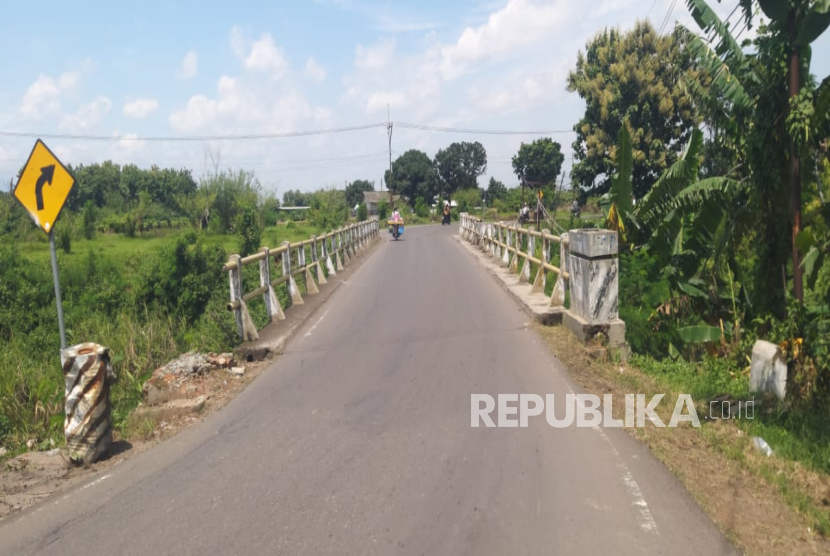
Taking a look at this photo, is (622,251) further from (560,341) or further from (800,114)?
(800,114)

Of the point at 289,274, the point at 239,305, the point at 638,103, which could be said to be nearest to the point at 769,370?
the point at 239,305

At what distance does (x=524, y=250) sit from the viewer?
20.2 meters

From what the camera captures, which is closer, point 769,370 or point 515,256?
point 769,370

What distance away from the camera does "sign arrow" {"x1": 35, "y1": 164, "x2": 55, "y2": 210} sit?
6930 mm

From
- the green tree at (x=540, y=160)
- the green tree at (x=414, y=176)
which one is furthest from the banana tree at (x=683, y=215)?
the green tree at (x=414, y=176)

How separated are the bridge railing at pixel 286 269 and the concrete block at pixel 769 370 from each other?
6.74 metres

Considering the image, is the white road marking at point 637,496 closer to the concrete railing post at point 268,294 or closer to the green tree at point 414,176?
the concrete railing post at point 268,294

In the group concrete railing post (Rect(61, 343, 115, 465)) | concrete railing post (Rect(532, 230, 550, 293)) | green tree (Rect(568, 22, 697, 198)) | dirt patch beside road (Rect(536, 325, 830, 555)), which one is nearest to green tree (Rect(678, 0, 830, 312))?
dirt patch beside road (Rect(536, 325, 830, 555))

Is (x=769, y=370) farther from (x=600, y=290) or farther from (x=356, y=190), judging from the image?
(x=356, y=190)

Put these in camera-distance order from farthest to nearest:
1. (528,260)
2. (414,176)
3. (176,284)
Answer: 1. (414,176)
2. (176,284)
3. (528,260)

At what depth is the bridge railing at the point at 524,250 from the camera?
11797 mm

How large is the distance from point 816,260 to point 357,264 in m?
17.8

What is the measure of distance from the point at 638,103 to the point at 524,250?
59.6ft

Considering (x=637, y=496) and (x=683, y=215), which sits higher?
(x=683, y=215)
